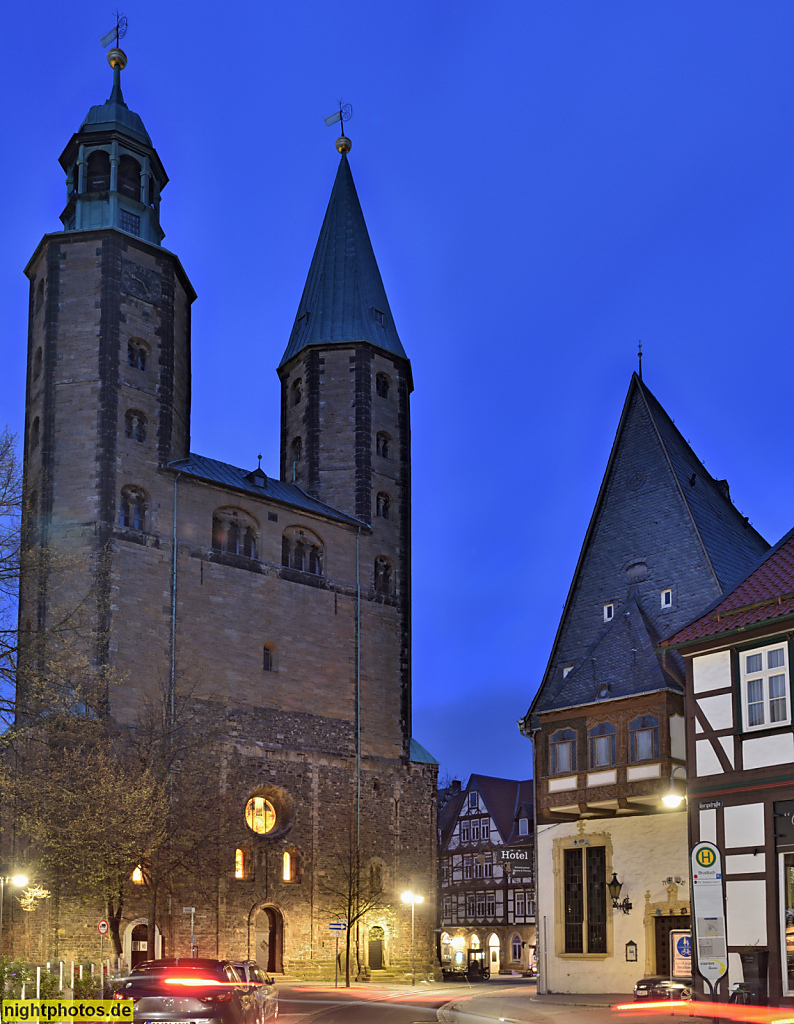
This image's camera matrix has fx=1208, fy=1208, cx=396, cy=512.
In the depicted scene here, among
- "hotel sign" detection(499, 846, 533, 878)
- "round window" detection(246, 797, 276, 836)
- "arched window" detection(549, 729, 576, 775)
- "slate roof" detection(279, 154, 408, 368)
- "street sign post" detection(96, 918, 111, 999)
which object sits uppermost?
"slate roof" detection(279, 154, 408, 368)

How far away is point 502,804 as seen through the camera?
75562mm

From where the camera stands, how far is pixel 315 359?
60281mm

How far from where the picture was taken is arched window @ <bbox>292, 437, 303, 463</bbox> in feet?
197

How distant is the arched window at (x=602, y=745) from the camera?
99.1ft

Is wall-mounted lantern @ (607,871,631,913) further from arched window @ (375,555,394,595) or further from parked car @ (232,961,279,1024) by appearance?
arched window @ (375,555,394,595)

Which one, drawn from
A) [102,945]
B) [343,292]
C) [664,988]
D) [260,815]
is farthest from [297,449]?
[664,988]

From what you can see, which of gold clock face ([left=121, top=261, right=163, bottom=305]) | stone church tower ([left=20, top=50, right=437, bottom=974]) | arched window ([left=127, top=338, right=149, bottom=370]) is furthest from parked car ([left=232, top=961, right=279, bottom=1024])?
gold clock face ([left=121, top=261, right=163, bottom=305])

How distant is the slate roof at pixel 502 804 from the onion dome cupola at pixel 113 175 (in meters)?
40.5

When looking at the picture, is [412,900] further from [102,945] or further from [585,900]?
[585,900]

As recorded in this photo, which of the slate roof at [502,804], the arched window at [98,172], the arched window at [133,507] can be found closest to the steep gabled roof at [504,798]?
the slate roof at [502,804]

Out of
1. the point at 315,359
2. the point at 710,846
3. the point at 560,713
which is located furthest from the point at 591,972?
the point at 315,359

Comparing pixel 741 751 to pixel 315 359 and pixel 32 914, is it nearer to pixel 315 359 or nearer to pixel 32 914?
pixel 32 914

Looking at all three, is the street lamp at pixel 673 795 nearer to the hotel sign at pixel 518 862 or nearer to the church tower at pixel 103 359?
the hotel sign at pixel 518 862

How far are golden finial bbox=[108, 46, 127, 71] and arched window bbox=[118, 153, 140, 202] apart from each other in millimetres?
6645
